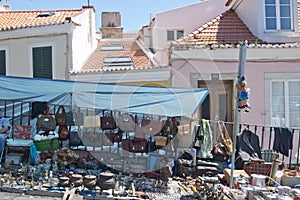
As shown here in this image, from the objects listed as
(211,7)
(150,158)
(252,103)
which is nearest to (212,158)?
(150,158)

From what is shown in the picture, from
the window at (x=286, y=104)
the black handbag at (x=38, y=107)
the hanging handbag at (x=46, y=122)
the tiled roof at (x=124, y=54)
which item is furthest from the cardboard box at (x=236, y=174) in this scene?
the tiled roof at (x=124, y=54)

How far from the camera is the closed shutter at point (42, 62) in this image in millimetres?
13000

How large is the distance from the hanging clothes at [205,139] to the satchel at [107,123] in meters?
2.40

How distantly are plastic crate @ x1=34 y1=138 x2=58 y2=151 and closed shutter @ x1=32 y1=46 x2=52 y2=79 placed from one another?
4076 mm

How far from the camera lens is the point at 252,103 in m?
11.4

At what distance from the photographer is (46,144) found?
31.3 ft

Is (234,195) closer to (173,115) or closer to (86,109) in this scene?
(173,115)

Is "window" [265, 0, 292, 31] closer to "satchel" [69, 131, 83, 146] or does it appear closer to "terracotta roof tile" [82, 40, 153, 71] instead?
"terracotta roof tile" [82, 40, 153, 71]

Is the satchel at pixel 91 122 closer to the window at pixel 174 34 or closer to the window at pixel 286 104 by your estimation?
the window at pixel 286 104

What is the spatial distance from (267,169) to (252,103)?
117 inches

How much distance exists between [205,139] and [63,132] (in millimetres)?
3912

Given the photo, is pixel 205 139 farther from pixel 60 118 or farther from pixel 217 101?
pixel 60 118

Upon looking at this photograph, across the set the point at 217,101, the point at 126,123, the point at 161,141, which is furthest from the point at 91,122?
the point at 217,101

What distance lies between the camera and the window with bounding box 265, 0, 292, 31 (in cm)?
1220
